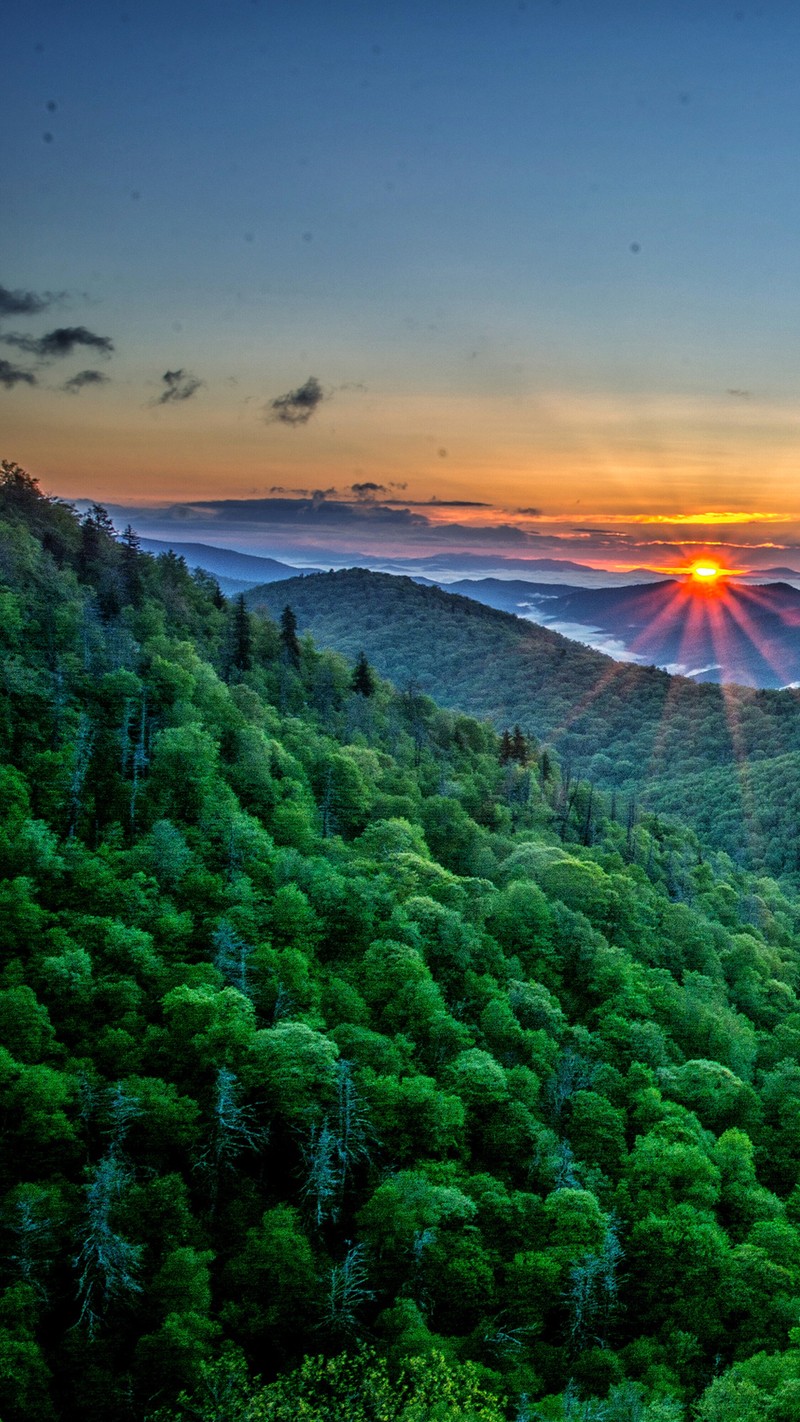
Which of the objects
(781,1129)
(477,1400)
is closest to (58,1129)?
(477,1400)

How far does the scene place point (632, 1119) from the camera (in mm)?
49125

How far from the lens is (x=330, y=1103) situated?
126ft

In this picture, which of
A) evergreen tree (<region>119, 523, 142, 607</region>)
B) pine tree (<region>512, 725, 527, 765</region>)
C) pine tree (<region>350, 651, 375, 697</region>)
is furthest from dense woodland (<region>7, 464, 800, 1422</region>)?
pine tree (<region>512, 725, 527, 765</region>)

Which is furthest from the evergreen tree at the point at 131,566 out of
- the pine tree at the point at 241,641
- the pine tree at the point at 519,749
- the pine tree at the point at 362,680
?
the pine tree at the point at 519,749

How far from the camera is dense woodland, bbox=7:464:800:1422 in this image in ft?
93.5

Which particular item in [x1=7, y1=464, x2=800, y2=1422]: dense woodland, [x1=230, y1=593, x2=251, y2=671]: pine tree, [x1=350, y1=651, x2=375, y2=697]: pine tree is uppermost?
[x1=230, y1=593, x2=251, y2=671]: pine tree

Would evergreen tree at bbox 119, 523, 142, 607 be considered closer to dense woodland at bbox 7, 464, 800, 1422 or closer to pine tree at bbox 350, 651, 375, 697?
dense woodland at bbox 7, 464, 800, 1422

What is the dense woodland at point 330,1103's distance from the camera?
1121 inches

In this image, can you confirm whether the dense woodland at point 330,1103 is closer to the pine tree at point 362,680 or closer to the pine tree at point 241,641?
the pine tree at point 241,641

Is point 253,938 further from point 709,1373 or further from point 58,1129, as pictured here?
point 709,1373

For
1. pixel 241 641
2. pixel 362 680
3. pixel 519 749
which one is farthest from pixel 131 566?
pixel 519 749

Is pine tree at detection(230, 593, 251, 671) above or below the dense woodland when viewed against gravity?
above

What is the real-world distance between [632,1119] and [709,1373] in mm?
16351

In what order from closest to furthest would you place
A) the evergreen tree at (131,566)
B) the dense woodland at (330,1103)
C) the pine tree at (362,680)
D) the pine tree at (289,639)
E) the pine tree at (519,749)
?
the dense woodland at (330,1103), the evergreen tree at (131,566), the pine tree at (289,639), the pine tree at (362,680), the pine tree at (519,749)
